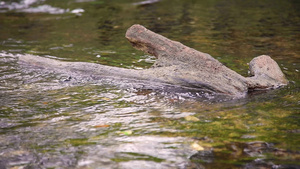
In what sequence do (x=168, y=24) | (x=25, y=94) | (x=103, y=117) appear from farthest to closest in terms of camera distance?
(x=168, y=24) < (x=25, y=94) < (x=103, y=117)

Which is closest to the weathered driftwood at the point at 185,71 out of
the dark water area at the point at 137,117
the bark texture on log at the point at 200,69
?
the bark texture on log at the point at 200,69

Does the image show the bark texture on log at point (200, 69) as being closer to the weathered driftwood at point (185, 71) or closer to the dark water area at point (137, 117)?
the weathered driftwood at point (185, 71)

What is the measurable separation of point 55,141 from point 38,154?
29 cm

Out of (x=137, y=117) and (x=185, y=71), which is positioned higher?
(x=185, y=71)

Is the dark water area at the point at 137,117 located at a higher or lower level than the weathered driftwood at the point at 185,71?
lower

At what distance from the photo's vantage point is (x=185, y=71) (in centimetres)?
487

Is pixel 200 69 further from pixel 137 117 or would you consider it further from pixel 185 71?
pixel 137 117

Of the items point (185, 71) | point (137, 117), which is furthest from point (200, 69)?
point (137, 117)

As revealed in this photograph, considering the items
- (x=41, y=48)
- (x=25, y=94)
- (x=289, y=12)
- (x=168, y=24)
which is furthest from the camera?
(x=289, y=12)

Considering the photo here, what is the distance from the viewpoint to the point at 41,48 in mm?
8242

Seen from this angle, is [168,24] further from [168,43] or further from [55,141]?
[55,141]

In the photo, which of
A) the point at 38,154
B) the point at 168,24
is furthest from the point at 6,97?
the point at 168,24

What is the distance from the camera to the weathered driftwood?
4680 millimetres

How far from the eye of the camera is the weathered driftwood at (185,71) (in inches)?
184
